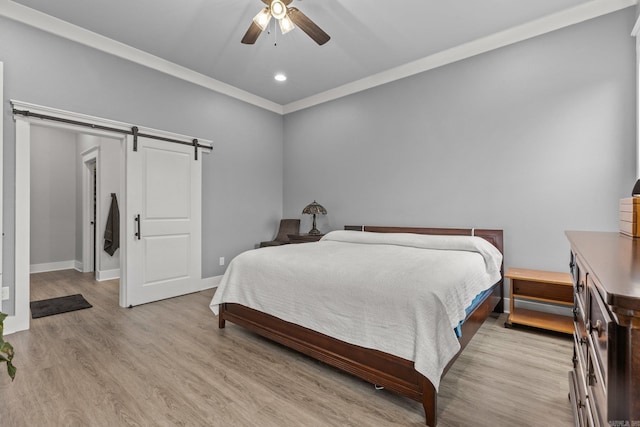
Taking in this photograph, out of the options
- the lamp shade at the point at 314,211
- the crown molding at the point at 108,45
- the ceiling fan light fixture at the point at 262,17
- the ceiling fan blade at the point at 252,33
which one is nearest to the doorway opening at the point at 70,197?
the crown molding at the point at 108,45

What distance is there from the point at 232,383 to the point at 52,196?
584cm

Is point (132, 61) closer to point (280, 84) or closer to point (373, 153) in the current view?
point (280, 84)

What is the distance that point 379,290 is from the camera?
6.04ft

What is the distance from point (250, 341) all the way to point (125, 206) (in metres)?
2.18

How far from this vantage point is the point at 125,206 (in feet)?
11.4

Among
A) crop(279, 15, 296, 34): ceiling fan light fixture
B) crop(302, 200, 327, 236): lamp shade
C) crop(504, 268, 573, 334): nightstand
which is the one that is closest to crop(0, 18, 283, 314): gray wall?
crop(302, 200, 327, 236): lamp shade

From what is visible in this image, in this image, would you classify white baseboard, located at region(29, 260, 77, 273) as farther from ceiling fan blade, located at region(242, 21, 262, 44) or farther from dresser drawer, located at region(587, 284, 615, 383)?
dresser drawer, located at region(587, 284, 615, 383)

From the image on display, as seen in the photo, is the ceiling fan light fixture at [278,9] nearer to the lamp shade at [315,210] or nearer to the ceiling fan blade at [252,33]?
the ceiling fan blade at [252,33]

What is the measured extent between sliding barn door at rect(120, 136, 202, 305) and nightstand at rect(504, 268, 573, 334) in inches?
147

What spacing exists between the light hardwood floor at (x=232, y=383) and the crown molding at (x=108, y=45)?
2.88 m

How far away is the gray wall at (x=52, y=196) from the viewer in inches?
213

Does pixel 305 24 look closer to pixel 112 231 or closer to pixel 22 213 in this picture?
pixel 22 213

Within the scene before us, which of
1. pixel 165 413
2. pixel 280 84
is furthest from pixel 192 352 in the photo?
pixel 280 84

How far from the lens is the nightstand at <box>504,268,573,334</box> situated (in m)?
2.69
